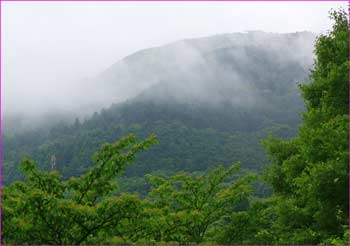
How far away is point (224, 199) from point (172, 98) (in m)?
184

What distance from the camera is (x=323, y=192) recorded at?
10508 millimetres

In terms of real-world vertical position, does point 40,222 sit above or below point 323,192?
above

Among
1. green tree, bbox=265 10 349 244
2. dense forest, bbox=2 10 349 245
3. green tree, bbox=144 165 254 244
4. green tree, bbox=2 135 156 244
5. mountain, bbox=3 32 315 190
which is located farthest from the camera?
mountain, bbox=3 32 315 190

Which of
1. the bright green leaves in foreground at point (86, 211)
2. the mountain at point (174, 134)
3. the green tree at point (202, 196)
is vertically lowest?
the mountain at point (174, 134)

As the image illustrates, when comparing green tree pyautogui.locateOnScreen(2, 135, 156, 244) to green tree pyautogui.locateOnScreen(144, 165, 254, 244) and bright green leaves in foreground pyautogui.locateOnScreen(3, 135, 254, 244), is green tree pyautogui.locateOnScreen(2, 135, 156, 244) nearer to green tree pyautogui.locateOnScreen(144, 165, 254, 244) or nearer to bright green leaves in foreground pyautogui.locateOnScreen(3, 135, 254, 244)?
bright green leaves in foreground pyautogui.locateOnScreen(3, 135, 254, 244)

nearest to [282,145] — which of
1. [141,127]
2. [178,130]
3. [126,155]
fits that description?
[126,155]

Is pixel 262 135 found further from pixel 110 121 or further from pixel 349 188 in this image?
pixel 349 188

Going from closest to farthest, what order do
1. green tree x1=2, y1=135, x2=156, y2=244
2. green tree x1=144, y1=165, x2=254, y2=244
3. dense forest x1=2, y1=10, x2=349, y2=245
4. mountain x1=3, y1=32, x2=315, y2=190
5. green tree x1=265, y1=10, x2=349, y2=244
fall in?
green tree x1=2, y1=135, x2=156, y2=244 → dense forest x1=2, y1=10, x2=349, y2=245 → green tree x1=265, y1=10, x2=349, y2=244 → green tree x1=144, y1=165, x2=254, y2=244 → mountain x1=3, y1=32, x2=315, y2=190

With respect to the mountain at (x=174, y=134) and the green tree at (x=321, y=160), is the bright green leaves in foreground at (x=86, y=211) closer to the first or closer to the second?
the green tree at (x=321, y=160)

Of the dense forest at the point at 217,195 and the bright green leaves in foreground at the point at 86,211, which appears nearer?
the bright green leaves in foreground at the point at 86,211

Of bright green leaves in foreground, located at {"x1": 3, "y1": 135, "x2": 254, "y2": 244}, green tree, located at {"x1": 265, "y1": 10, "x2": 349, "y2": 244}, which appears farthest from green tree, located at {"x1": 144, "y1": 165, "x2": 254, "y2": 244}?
bright green leaves in foreground, located at {"x1": 3, "y1": 135, "x2": 254, "y2": 244}

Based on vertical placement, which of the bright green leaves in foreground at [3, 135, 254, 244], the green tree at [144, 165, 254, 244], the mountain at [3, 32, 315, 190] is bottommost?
the mountain at [3, 32, 315, 190]

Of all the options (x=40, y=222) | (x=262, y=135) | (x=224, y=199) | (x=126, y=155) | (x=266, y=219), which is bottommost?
(x=262, y=135)

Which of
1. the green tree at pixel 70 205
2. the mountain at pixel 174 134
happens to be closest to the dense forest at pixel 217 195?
the green tree at pixel 70 205
